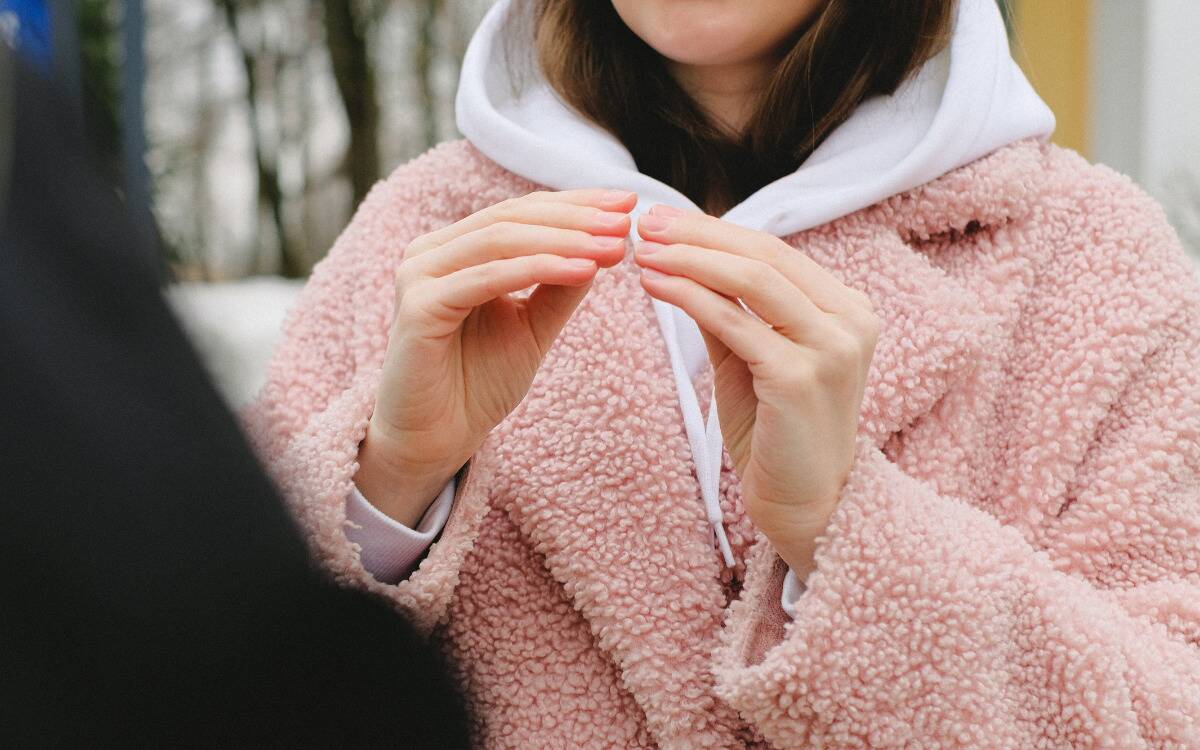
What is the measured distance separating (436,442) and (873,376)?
0.31 metres

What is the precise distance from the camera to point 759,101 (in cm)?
86

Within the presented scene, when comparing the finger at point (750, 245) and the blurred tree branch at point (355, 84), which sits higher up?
the finger at point (750, 245)

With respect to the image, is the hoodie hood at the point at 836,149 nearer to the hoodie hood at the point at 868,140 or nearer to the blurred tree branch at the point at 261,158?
the hoodie hood at the point at 868,140

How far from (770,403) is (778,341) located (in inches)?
1.3

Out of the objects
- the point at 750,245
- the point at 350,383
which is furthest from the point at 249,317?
the point at 750,245

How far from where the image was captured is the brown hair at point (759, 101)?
830 mm

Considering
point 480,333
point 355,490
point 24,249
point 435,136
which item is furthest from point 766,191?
point 435,136

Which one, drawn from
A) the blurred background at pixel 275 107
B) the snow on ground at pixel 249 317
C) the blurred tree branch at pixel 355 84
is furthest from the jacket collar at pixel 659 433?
the blurred tree branch at pixel 355 84

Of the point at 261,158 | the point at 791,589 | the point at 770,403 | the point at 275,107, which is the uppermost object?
the point at 770,403

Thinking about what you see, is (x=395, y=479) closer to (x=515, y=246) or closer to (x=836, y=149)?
(x=515, y=246)

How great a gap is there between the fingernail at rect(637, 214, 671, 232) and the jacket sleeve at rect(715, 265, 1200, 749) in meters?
0.18

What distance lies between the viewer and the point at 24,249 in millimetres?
280

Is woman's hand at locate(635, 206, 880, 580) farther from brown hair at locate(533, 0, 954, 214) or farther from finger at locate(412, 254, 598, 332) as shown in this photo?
brown hair at locate(533, 0, 954, 214)

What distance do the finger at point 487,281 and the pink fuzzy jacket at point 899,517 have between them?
Result: 0.40 ft
